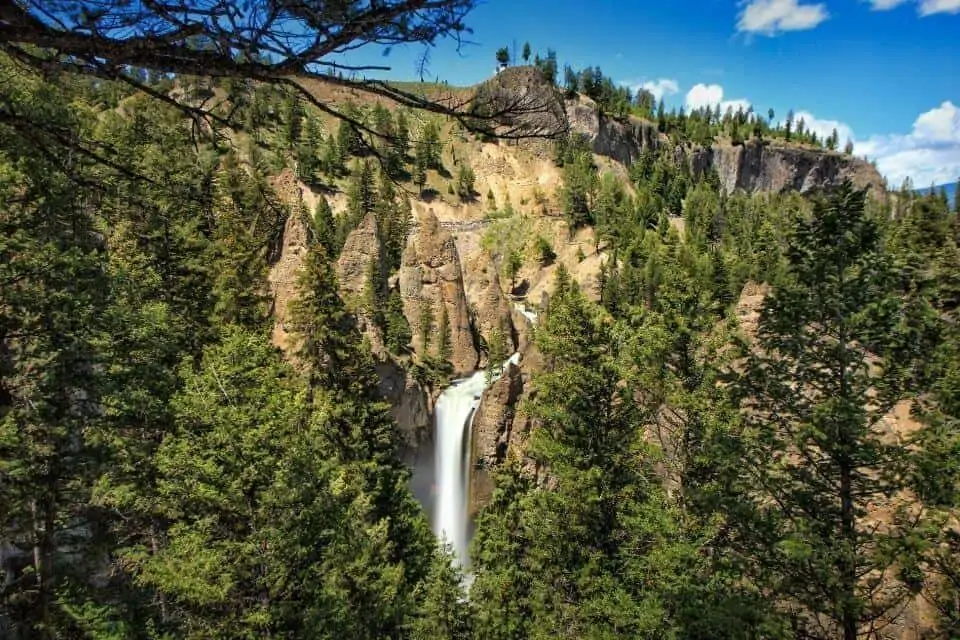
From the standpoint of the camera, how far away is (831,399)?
7754 mm

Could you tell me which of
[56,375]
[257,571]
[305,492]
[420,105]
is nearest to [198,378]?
[56,375]

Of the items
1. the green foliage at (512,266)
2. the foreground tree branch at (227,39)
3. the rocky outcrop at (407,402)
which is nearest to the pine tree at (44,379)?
the foreground tree branch at (227,39)

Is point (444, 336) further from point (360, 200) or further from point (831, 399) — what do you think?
point (360, 200)

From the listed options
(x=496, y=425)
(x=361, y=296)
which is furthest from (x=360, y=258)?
(x=496, y=425)

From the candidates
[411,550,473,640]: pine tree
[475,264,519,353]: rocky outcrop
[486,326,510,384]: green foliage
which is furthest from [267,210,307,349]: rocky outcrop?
[475,264,519,353]: rocky outcrop

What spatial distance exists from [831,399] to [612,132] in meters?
112

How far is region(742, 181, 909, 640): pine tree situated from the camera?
7.47 meters

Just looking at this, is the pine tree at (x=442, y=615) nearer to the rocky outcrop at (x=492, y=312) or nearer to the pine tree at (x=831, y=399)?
the pine tree at (x=831, y=399)

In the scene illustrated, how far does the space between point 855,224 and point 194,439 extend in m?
12.6

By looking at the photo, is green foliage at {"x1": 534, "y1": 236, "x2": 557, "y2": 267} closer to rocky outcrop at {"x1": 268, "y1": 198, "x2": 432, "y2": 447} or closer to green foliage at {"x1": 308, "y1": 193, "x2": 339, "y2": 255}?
green foliage at {"x1": 308, "y1": 193, "x2": 339, "y2": 255}

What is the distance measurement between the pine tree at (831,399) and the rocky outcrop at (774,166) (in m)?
141

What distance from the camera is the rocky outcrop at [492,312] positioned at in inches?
Result: 1543

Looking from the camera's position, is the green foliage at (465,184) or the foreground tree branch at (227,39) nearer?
the foreground tree branch at (227,39)

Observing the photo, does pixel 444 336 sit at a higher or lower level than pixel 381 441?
higher
